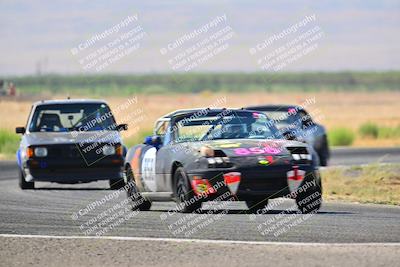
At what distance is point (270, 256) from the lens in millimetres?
12109

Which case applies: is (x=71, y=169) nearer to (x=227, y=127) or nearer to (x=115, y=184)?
(x=115, y=184)

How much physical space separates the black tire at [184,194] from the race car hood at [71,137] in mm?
6653

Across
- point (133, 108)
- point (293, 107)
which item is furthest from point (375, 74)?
point (293, 107)

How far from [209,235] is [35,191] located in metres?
10.2

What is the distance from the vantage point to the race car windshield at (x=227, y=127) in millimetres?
17812

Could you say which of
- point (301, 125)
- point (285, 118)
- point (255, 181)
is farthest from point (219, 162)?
point (285, 118)

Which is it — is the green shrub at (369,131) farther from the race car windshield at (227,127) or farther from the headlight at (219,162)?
the headlight at (219,162)

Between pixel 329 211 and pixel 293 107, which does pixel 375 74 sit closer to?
pixel 293 107

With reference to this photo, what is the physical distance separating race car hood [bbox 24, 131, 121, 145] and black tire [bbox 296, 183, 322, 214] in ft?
23.9

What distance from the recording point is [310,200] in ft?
55.9

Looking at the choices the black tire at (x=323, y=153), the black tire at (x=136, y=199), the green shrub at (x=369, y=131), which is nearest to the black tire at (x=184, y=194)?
the black tire at (x=136, y=199)

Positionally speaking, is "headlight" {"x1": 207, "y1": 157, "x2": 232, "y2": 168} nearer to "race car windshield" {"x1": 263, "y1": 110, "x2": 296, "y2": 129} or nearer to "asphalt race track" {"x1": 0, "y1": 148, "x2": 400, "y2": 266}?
"asphalt race track" {"x1": 0, "y1": 148, "x2": 400, "y2": 266}

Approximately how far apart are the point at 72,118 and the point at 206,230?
34.1ft

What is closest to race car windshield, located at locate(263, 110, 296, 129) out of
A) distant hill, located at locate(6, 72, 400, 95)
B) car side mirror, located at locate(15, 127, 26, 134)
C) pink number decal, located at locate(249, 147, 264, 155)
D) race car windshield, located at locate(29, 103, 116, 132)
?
race car windshield, located at locate(29, 103, 116, 132)
